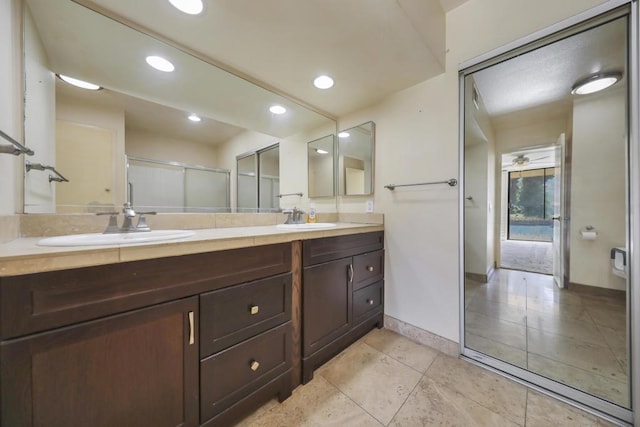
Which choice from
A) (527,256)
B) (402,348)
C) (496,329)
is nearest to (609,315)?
(496,329)

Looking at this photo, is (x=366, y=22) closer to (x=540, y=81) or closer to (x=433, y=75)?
(x=433, y=75)

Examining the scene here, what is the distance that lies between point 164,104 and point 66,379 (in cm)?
136

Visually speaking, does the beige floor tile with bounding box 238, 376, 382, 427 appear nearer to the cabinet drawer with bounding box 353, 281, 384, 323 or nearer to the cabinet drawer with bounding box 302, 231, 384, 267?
the cabinet drawer with bounding box 353, 281, 384, 323

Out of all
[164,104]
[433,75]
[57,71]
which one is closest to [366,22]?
[433,75]

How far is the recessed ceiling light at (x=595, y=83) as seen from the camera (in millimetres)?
1208

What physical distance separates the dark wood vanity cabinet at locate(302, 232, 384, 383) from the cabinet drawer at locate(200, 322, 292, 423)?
0.16 metres

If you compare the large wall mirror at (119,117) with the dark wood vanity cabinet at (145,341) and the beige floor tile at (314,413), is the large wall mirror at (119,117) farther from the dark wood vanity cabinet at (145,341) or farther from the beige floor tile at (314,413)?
the beige floor tile at (314,413)

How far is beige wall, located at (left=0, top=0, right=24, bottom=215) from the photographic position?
32.0 inches

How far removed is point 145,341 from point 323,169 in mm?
1877

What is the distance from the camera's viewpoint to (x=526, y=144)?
2.19 meters

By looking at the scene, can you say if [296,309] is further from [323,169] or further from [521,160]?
[521,160]

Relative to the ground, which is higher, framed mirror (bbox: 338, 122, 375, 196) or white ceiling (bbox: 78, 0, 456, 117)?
white ceiling (bbox: 78, 0, 456, 117)

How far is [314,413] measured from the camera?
108 cm

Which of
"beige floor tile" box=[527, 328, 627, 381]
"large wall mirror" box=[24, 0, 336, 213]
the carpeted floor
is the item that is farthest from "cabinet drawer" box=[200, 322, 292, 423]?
the carpeted floor
